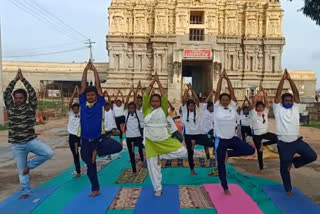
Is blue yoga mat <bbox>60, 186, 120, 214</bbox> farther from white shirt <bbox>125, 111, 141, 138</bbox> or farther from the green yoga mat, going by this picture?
white shirt <bbox>125, 111, 141, 138</bbox>

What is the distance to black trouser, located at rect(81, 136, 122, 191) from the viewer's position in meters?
5.96

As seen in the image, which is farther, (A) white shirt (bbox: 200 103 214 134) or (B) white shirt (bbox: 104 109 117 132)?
(B) white shirt (bbox: 104 109 117 132)

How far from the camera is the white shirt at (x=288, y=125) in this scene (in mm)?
5992

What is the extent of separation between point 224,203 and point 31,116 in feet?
11.7

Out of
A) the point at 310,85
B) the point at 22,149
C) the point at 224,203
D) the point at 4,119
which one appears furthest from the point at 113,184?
the point at 310,85

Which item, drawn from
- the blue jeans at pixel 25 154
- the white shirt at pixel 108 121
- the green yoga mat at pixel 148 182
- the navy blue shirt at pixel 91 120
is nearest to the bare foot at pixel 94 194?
the green yoga mat at pixel 148 182

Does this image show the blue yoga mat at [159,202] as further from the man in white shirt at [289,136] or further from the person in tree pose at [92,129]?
→ the man in white shirt at [289,136]

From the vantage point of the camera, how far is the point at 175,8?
39469 millimetres

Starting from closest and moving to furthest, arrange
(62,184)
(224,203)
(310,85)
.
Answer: (224,203)
(62,184)
(310,85)

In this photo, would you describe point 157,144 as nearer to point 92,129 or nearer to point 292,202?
point 92,129

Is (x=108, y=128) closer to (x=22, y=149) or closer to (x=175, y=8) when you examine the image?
(x=22, y=149)

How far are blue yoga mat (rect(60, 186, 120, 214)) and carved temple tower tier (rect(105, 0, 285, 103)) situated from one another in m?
32.3

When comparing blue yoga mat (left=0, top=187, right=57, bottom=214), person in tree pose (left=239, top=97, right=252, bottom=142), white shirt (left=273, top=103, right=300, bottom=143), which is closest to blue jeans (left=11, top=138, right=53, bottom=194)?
blue yoga mat (left=0, top=187, right=57, bottom=214)

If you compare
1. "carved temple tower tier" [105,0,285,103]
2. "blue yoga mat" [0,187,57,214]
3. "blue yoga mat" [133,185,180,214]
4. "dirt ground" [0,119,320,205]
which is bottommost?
"dirt ground" [0,119,320,205]
